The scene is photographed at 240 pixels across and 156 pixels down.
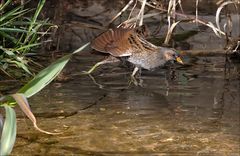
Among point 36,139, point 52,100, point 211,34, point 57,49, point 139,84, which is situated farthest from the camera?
point 211,34

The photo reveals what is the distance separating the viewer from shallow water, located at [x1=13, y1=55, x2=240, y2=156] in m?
3.29

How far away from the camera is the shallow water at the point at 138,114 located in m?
3.29

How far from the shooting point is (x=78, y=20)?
20.1 feet

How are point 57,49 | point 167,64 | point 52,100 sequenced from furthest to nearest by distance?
point 57,49 → point 167,64 → point 52,100

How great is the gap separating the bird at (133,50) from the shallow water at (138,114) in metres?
0.15

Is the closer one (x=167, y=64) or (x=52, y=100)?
(x=52, y=100)

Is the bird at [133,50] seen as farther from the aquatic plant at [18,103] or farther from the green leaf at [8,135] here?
the green leaf at [8,135]

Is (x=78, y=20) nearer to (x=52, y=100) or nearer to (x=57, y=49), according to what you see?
(x=57, y=49)

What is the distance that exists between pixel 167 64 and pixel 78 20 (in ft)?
4.72

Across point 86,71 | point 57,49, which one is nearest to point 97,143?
point 86,71

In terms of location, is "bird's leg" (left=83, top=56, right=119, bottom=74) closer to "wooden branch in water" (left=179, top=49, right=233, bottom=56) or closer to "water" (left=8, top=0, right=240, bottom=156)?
"water" (left=8, top=0, right=240, bottom=156)

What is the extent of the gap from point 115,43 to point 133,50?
0.46 feet

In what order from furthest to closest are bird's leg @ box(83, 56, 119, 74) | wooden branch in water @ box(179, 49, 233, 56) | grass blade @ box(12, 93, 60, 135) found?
wooden branch in water @ box(179, 49, 233, 56), bird's leg @ box(83, 56, 119, 74), grass blade @ box(12, 93, 60, 135)

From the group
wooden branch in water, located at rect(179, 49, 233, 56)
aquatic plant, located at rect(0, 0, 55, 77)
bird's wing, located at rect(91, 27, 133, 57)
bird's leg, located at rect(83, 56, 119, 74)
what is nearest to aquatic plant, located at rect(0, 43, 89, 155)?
aquatic plant, located at rect(0, 0, 55, 77)
